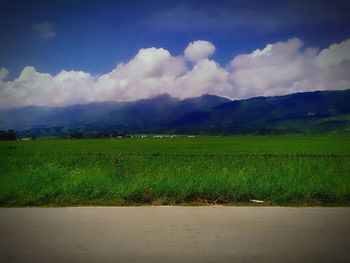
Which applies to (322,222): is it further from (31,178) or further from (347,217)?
(31,178)

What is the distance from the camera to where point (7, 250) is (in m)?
4.11

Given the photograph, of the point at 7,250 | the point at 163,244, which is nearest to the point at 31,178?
the point at 7,250

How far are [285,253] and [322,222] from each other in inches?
58.8

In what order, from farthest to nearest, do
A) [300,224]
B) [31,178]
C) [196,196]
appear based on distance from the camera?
1. [31,178]
2. [196,196]
3. [300,224]

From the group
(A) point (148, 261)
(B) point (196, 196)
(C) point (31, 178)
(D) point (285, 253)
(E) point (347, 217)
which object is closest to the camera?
(A) point (148, 261)

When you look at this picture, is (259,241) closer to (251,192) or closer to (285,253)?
(285,253)

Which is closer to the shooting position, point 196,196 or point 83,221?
point 83,221

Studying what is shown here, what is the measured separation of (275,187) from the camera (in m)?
7.31

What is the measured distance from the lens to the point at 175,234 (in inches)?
183

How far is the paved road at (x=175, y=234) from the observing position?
3918mm

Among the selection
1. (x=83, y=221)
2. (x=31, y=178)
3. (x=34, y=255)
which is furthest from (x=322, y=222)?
(x=31, y=178)

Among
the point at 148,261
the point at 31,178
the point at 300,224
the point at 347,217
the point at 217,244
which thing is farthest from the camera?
the point at 31,178

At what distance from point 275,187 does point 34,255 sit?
15.7 feet

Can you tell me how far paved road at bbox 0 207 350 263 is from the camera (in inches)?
154
